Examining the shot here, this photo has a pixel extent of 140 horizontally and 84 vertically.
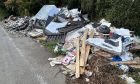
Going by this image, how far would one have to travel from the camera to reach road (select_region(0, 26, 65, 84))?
9.83 metres

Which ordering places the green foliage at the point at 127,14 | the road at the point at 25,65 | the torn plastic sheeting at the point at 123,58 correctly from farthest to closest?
the green foliage at the point at 127,14
the torn plastic sheeting at the point at 123,58
the road at the point at 25,65

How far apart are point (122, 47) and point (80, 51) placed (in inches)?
60.9

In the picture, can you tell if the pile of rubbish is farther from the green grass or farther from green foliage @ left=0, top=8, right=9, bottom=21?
green foliage @ left=0, top=8, right=9, bottom=21

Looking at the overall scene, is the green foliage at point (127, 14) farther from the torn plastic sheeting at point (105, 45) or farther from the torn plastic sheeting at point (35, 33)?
the torn plastic sheeting at point (35, 33)

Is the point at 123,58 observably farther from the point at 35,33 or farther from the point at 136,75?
the point at 35,33

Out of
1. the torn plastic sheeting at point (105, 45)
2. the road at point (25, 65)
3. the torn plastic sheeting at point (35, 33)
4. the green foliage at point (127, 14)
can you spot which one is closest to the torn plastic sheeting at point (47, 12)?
the torn plastic sheeting at point (35, 33)

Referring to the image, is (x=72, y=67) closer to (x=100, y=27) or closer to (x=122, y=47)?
(x=122, y=47)

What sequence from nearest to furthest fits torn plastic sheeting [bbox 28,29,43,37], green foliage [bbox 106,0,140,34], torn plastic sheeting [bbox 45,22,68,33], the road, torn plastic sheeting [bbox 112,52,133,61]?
1. the road
2. torn plastic sheeting [bbox 112,52,133,61]
3. green foliage [bbox 106,0,140,34]
4. torn plastic sheeting [bbox 45,22,68,33]
5. torn plastic sheeting [bbox 28,29,43,37]

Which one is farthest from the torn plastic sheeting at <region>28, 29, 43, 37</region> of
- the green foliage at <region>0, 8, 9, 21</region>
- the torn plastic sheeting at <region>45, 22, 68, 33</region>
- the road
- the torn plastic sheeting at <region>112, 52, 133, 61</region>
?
the green foliage at <region>0, 8, 9, 21</region>

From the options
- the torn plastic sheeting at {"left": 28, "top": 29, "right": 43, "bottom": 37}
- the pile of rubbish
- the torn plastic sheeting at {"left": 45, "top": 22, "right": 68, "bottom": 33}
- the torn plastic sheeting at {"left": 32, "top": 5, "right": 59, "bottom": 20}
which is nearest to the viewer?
the pile of rubbish

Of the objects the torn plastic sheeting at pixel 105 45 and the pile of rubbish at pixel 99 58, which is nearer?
the pile of rubbish at pixel 99 58

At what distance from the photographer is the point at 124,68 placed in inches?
392

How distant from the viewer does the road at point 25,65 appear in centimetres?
983

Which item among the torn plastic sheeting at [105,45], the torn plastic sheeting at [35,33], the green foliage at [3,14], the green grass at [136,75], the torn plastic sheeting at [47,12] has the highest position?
the torn plastic sheeting at [105,45]
